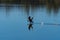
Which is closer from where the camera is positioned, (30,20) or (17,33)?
(17,33)

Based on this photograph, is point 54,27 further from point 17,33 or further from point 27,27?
point 17,33

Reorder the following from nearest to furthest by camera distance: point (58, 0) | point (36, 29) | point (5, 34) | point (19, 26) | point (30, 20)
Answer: point (5, 34), point (36, 29), point (19, 26), point (30, 20), point (58, 0)

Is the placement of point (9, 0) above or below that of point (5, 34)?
above

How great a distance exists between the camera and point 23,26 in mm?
19859

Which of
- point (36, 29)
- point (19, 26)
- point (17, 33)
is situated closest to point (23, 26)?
point (19, 26)

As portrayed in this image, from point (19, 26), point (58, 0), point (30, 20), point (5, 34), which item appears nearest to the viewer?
point (5, 34)

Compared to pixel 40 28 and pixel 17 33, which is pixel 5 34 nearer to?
pixel 17 33

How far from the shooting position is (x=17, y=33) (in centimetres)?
1695

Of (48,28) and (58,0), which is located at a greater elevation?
(58,0)

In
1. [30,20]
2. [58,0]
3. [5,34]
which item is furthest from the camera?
[58,0]

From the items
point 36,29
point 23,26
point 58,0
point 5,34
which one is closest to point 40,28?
point 36,29

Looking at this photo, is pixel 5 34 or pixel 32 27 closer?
pixel 5 34

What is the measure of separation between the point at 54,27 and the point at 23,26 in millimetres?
2533

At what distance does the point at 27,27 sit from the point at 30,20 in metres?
1.71
